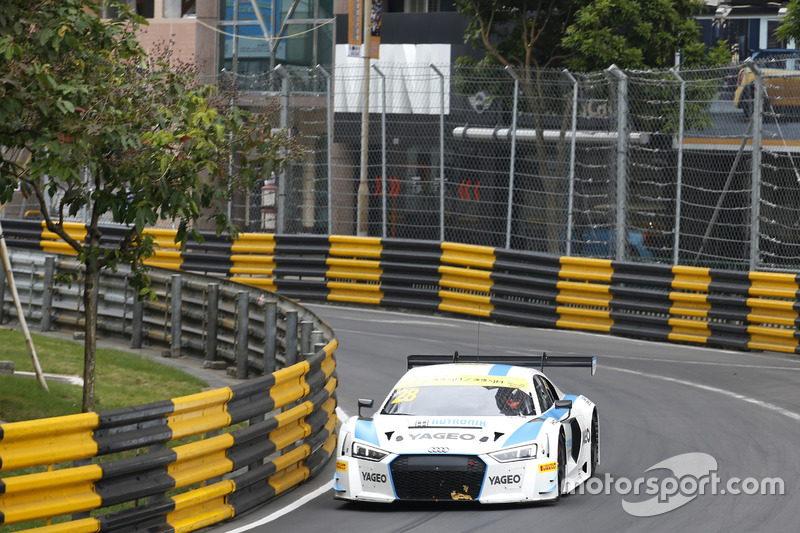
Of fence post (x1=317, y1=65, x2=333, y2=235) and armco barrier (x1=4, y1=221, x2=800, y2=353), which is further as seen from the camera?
fence post (x1=317, y1=65, x2=333, y2=235)

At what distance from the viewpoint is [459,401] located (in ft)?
34.9

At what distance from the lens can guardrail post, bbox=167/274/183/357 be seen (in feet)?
58.4

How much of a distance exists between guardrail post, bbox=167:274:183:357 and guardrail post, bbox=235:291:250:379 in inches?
64.5

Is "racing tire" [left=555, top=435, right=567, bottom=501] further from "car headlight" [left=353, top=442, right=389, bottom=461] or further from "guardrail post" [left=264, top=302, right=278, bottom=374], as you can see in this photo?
"guardrail post" [left=264, top=302, right=278, bottom=374]

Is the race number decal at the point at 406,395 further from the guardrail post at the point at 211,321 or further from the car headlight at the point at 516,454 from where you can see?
the guardrail post at the point at 211,321

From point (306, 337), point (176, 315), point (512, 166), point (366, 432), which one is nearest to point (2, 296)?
point (176, 315)

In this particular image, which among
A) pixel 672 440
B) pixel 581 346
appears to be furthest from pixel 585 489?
pixel 581 346

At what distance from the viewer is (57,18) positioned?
10922mm

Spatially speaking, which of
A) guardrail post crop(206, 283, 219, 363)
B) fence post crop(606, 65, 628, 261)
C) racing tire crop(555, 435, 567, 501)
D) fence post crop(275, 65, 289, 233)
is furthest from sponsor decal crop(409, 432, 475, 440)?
fence post crop(275, 65, 289, 233)

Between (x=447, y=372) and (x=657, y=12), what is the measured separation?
62.8ft

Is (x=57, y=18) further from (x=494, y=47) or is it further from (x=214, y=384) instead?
(x=494, y=47)

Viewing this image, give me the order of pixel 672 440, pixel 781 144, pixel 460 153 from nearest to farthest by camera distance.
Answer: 1. pixel 672 440
2. pixel 781 144
3. pixel 460 153

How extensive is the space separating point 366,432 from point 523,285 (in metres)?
11.8

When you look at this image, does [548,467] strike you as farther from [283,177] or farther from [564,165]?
[283,177]
